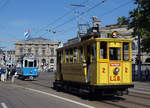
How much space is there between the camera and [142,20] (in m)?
30.7

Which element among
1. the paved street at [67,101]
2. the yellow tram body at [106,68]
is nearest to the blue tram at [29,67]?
the paved street at [67,101]

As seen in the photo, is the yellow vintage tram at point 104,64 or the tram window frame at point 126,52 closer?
the yellow vintage tram at point 104,64

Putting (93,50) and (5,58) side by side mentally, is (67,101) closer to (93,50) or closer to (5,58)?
(93,50)

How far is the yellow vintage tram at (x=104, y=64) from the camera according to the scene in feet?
40.3

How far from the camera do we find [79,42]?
14031mm

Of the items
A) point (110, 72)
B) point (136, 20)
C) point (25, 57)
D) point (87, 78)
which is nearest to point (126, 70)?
point (110, 72)

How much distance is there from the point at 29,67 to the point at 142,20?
14484mm

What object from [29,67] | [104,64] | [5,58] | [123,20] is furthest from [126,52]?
[5,58]

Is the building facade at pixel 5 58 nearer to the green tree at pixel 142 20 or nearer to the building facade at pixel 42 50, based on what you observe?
the building facade at pixel 42 50

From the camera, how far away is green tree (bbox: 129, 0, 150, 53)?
98.5 ft

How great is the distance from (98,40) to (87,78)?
2.11m

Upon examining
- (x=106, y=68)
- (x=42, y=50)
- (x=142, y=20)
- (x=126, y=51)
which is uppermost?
(x=42, y=50)

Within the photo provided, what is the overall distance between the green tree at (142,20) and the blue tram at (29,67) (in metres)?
12.7

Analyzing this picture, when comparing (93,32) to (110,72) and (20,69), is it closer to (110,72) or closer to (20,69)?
(110,72)
